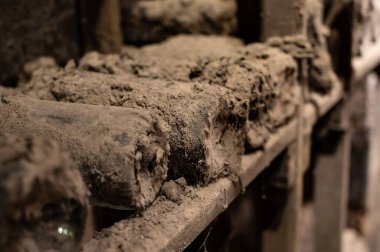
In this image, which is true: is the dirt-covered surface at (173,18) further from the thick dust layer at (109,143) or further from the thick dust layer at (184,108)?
the thick dust layer at (109,143)

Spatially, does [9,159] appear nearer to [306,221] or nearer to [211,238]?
[211,238]

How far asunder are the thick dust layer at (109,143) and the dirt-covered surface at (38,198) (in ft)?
0.40

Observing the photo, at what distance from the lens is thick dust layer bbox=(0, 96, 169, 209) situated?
79 cm

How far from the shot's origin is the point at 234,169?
3.43 ft

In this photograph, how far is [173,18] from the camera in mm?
1551

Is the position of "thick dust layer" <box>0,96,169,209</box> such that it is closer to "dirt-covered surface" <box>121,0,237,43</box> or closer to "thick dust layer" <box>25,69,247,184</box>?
"thick dust layer" <box>25,69,247,184</box>

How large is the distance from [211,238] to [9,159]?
95cm

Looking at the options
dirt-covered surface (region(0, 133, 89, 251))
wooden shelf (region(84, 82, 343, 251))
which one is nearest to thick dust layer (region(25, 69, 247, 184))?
wooden shelf (region(84, 82, 343, 251))

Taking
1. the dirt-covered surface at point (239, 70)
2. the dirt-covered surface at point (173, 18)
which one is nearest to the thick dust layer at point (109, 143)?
the dirt-covered surface at point (239, 70)

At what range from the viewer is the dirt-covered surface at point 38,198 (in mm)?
595

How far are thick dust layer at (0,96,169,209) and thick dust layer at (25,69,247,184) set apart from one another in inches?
2.5

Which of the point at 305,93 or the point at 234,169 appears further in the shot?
the point at 305,93

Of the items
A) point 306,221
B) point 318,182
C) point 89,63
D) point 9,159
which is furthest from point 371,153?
point 9,159

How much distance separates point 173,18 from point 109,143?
0.83 meters
